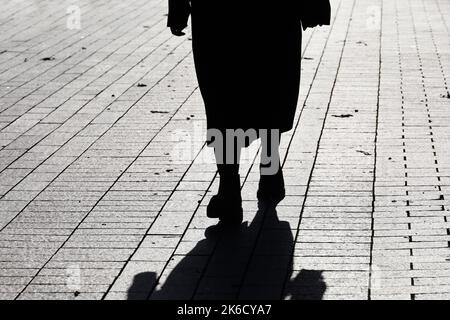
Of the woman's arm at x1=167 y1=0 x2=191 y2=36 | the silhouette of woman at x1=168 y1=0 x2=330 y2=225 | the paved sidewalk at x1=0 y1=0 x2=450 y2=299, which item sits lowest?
the paved sidewalk at x1=0 y1=0 x2=450 y2=299

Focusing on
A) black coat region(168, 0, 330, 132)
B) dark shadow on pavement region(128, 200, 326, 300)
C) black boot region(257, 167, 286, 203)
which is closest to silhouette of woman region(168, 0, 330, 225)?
black coat region(168, 0, 330, 132)

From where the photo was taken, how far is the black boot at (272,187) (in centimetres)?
660

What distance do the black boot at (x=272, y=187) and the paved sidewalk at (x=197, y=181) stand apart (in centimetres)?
10

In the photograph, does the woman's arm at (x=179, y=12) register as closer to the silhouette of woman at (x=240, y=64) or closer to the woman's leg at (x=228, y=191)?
the silhouette of woman at (x=240, y=64)

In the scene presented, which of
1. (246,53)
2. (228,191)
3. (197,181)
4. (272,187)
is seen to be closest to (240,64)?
(246,53)

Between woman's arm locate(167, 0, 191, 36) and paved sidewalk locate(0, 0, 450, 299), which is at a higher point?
woman's arm locate(167, 0, 191, 36)

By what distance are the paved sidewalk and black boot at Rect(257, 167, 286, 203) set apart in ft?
0.34

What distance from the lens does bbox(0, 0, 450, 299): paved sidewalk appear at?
17.7ft

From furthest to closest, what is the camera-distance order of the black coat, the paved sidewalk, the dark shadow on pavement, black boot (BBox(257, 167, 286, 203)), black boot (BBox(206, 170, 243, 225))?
1. black boot (BBox(257, 167, 286, 203))
2. black boot (BBox(206, 170, 243, 225))
3. the black coat
4. the paved sidewalk
5. the dark shadow on pavement

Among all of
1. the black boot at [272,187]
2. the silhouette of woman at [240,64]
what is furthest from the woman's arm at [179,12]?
the black boot at [272,187]

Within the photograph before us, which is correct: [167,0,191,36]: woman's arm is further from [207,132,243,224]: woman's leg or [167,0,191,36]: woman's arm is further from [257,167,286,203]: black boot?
[257,167,286,203]: black boot

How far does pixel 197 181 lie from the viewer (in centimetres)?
712
